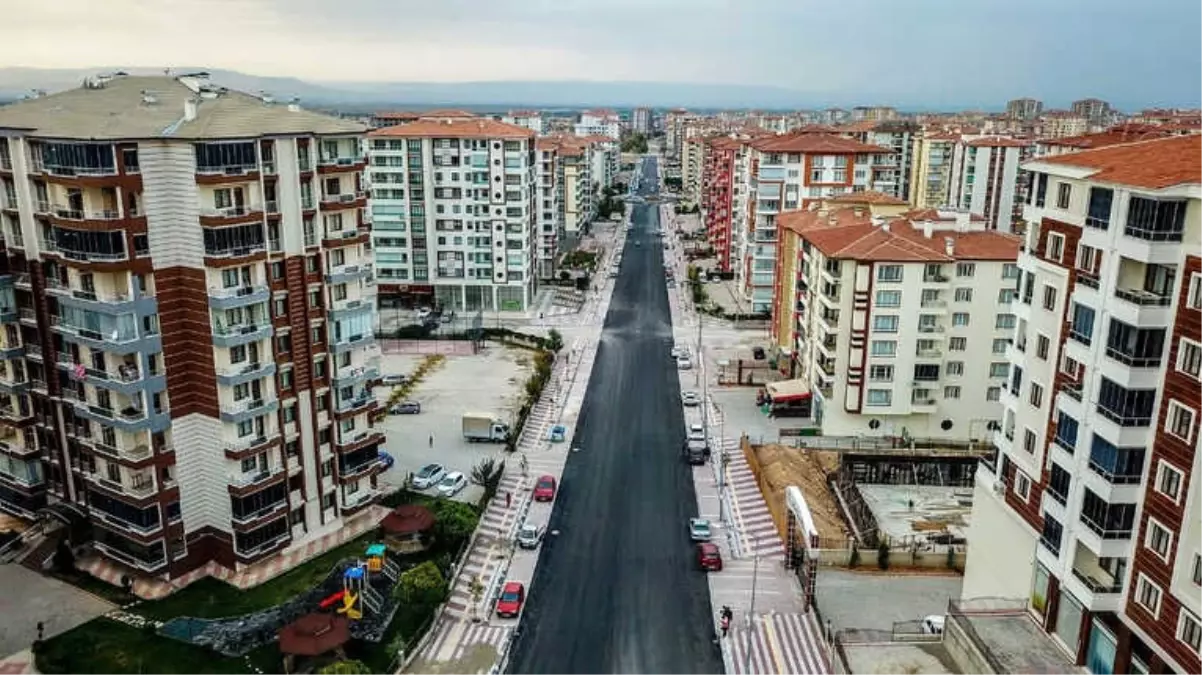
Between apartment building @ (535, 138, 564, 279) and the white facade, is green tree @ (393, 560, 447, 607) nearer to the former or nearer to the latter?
the white facade

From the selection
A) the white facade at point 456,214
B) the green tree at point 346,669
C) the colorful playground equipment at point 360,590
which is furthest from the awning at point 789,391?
the green tree at point 346,669

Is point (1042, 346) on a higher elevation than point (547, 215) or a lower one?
higher

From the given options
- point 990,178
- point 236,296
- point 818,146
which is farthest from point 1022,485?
point 990,178

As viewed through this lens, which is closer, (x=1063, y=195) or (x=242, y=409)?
(x=1063, y=195)

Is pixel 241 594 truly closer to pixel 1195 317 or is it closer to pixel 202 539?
pixel 202 539

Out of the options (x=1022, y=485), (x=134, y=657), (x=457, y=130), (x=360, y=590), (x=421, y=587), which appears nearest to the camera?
(x=1022, y=485)

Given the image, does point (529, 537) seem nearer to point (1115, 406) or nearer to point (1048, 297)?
point (1048, 297)

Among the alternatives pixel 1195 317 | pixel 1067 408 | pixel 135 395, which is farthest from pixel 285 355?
pixel 1195 317

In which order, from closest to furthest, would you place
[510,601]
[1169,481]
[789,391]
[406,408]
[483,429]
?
1. [1169,481]
2. [510,601]
3. [483,429]
4. [789,391]
5. [406,408]
